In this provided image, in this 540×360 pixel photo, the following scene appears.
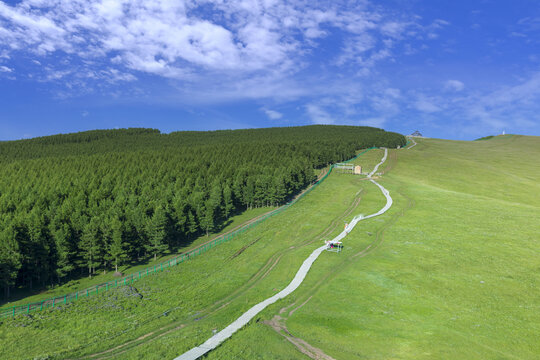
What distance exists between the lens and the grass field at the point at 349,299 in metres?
26.3

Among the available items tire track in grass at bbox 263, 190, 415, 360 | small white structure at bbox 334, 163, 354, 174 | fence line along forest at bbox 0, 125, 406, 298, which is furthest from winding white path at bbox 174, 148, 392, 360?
small white structure at bbox 334, 163, 354, 174

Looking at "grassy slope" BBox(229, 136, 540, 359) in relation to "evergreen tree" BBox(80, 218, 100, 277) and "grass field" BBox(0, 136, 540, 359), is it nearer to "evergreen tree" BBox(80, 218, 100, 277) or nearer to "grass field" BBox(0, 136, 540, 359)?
"grass field" BBox(0, 136, 540, 359)

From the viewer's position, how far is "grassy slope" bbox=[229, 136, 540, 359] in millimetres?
26125

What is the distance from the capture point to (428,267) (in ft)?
145

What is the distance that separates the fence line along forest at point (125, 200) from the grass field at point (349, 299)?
2137 centimetres

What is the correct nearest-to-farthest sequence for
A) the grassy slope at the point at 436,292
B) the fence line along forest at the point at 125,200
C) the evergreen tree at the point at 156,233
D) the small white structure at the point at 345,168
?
the grassy slope at the point at 436,292, the fence line along forest at the point at 125,200, the evergreen tree at the point at 156,233, the small white structure at the point at 345,168

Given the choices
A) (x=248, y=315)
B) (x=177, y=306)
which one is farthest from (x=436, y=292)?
(x=177, y=306)

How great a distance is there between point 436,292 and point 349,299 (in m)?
11.7

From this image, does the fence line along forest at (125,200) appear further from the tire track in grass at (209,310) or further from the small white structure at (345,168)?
the tire track in grass at (209,310)

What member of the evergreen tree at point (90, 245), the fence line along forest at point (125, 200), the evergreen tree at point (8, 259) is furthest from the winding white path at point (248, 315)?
the evergreen tree at point (8, 259)

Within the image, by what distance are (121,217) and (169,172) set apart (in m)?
47.9

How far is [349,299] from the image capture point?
3475 cm

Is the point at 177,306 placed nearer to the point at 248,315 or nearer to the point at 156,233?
the point at 248,315

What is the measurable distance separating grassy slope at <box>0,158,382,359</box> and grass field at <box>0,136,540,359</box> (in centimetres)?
22
